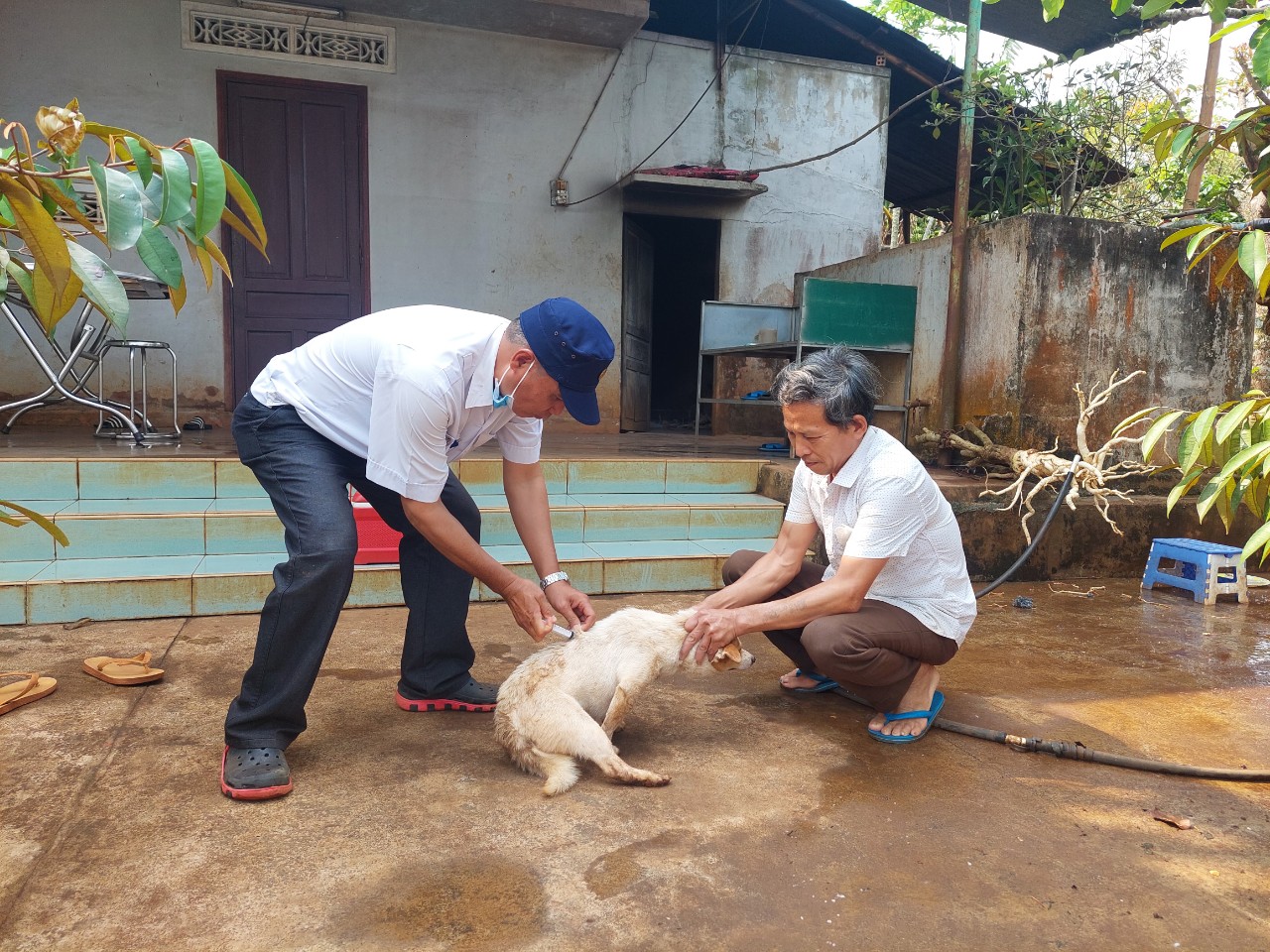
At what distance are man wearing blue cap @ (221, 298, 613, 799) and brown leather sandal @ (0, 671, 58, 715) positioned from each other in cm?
97

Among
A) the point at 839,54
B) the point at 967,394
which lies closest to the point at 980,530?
the point at 967,394

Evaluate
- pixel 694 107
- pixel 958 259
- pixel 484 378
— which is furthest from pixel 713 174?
pixel 484 378

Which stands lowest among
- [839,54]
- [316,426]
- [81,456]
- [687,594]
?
[687,594]

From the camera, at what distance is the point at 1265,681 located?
371 centimetres

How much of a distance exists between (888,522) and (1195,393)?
15.9 ft

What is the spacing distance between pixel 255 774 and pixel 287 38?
721cm

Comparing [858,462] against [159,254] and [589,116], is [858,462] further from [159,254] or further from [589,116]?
[589,116]

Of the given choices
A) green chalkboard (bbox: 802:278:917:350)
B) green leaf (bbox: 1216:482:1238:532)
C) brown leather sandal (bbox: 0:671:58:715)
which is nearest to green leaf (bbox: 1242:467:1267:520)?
green leaf (bbox: 1216:482:1238:532)

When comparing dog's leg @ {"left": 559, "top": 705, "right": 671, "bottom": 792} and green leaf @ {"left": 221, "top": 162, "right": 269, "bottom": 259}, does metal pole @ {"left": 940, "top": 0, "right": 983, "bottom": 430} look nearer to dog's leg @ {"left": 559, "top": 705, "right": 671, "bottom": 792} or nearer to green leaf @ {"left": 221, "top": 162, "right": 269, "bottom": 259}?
dog's leg @ {"left": 559, "top": 705, "right": 671, "bottom": 792}

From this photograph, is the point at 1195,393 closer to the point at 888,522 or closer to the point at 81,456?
the point at 888,522

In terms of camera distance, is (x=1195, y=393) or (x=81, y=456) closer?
(x=81, y=456)

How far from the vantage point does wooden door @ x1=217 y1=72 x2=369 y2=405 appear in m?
7.64

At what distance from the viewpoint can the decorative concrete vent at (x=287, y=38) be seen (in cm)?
739

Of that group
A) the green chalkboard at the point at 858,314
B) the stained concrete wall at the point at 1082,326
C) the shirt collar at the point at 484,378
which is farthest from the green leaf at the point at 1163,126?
the green chalkboard at the point at 858,314
